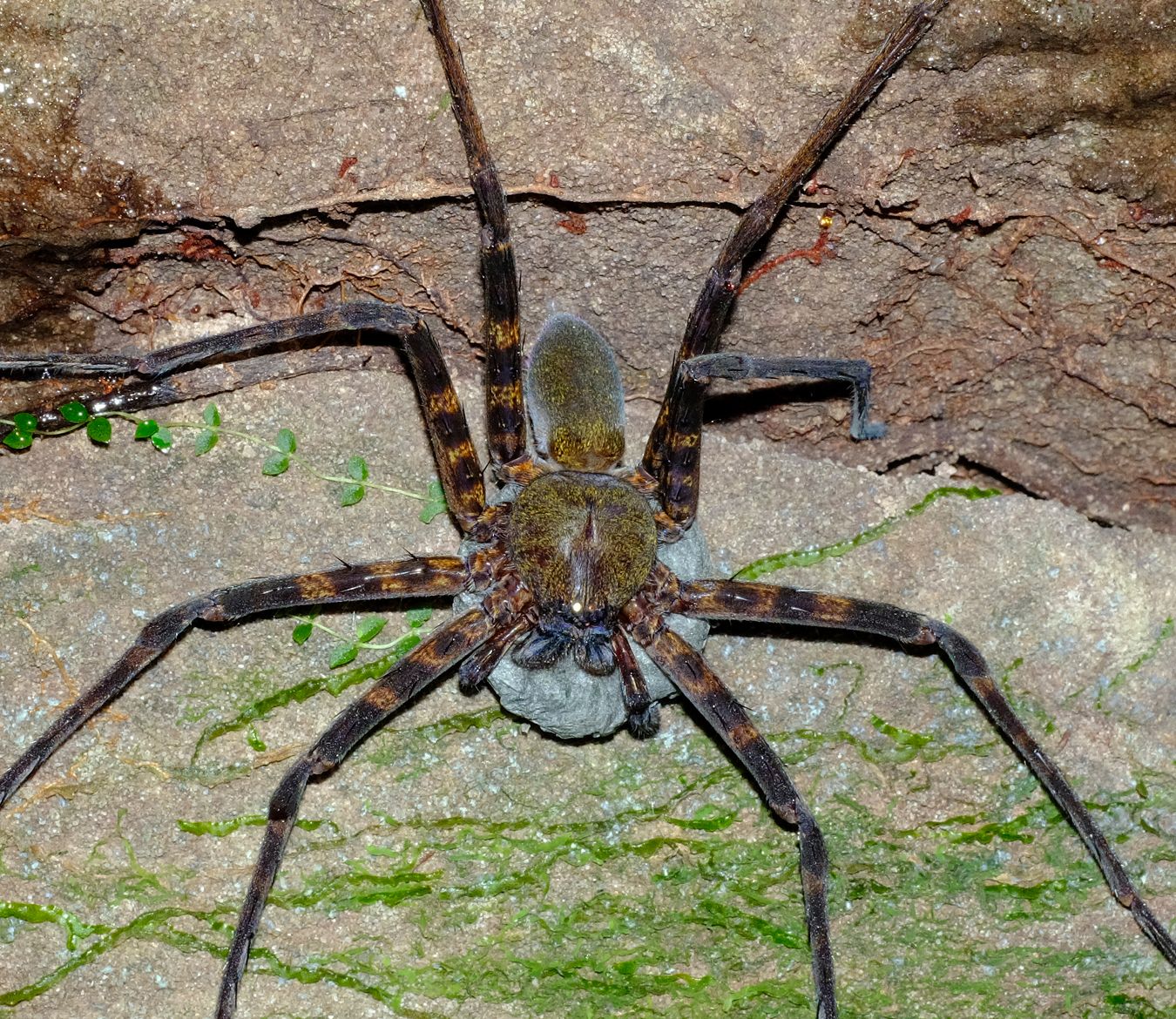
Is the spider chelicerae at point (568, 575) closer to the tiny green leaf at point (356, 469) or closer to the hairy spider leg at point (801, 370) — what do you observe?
the hairy spider leg at point (801, 370)

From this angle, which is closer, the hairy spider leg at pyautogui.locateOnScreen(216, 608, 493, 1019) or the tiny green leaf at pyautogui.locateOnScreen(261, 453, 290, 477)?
the hairy spider leg at pyautogui.locateOnScreen(216, 608, 493, 1019)

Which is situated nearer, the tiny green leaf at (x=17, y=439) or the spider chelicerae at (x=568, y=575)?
the spider chelicerae at (x=568, y=575)

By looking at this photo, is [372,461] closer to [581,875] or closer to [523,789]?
[523,789]

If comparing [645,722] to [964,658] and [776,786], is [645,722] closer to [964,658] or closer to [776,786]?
[776,786]

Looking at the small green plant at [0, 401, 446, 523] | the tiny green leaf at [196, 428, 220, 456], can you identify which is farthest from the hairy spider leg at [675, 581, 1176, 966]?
the tiny green leaf at [196, 428, 220, 456]

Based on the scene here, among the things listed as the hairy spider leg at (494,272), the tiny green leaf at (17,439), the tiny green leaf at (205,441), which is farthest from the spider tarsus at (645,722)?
the tiny green leaf at (17,439)

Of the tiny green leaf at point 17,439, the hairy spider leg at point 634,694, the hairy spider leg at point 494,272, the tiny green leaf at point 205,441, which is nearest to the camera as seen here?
the hairy spider leg at point 494,272

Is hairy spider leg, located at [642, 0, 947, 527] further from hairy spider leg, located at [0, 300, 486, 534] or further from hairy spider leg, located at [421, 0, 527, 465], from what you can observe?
hairy spider leg, located at [0, 300, 486, 534]
